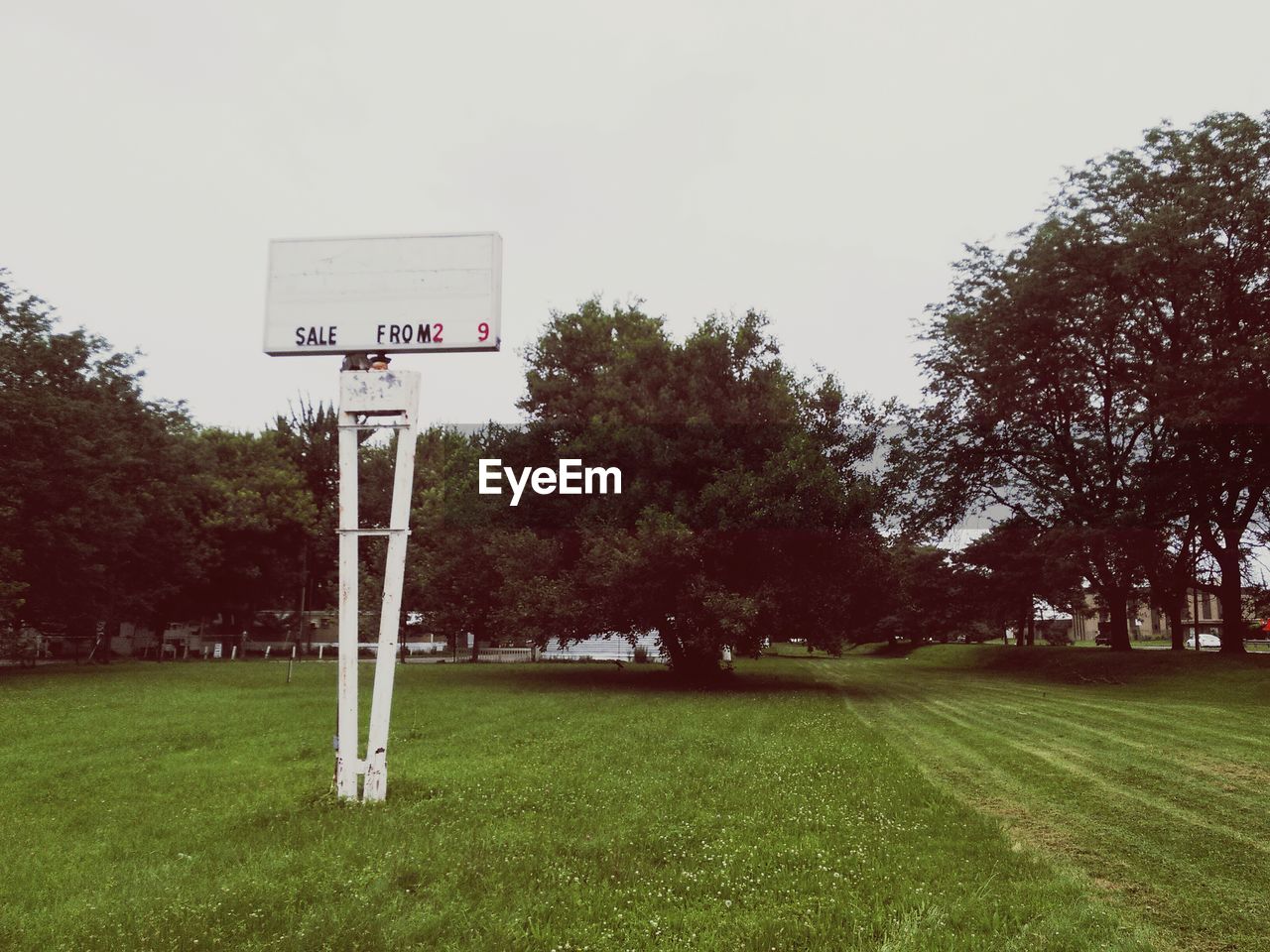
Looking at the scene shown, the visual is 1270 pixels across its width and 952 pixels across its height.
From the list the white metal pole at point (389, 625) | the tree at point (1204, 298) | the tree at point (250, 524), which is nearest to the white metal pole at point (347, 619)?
the white metal pole at point (389, 625)

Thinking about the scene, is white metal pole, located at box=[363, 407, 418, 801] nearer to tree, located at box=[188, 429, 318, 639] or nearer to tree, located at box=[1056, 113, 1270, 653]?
tree, located at box=[1056, 113, 1270, 653]

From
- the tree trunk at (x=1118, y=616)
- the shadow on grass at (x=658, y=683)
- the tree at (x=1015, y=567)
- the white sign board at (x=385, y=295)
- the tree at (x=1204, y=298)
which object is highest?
the tree at (x=1204, y=298)

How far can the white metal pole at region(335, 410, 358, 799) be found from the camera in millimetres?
9047

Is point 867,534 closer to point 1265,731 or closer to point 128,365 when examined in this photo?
point 1265,731

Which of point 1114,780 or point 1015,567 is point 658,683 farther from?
point 1114,780

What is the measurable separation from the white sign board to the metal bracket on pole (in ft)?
1.93

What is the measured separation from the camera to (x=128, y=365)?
33969 millimetres

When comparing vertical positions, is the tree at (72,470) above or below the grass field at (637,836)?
above

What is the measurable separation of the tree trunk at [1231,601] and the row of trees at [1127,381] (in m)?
0.08

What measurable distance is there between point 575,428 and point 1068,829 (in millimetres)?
22705

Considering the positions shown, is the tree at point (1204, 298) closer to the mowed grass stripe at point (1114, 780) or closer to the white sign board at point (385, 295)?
the mowed grass stripe at point (1114, 780)

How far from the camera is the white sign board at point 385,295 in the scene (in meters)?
10.1

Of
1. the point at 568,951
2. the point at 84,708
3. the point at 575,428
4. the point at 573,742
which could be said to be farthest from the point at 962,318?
the point at 568,951

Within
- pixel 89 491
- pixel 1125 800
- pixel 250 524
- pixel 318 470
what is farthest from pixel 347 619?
pixel 318 470
